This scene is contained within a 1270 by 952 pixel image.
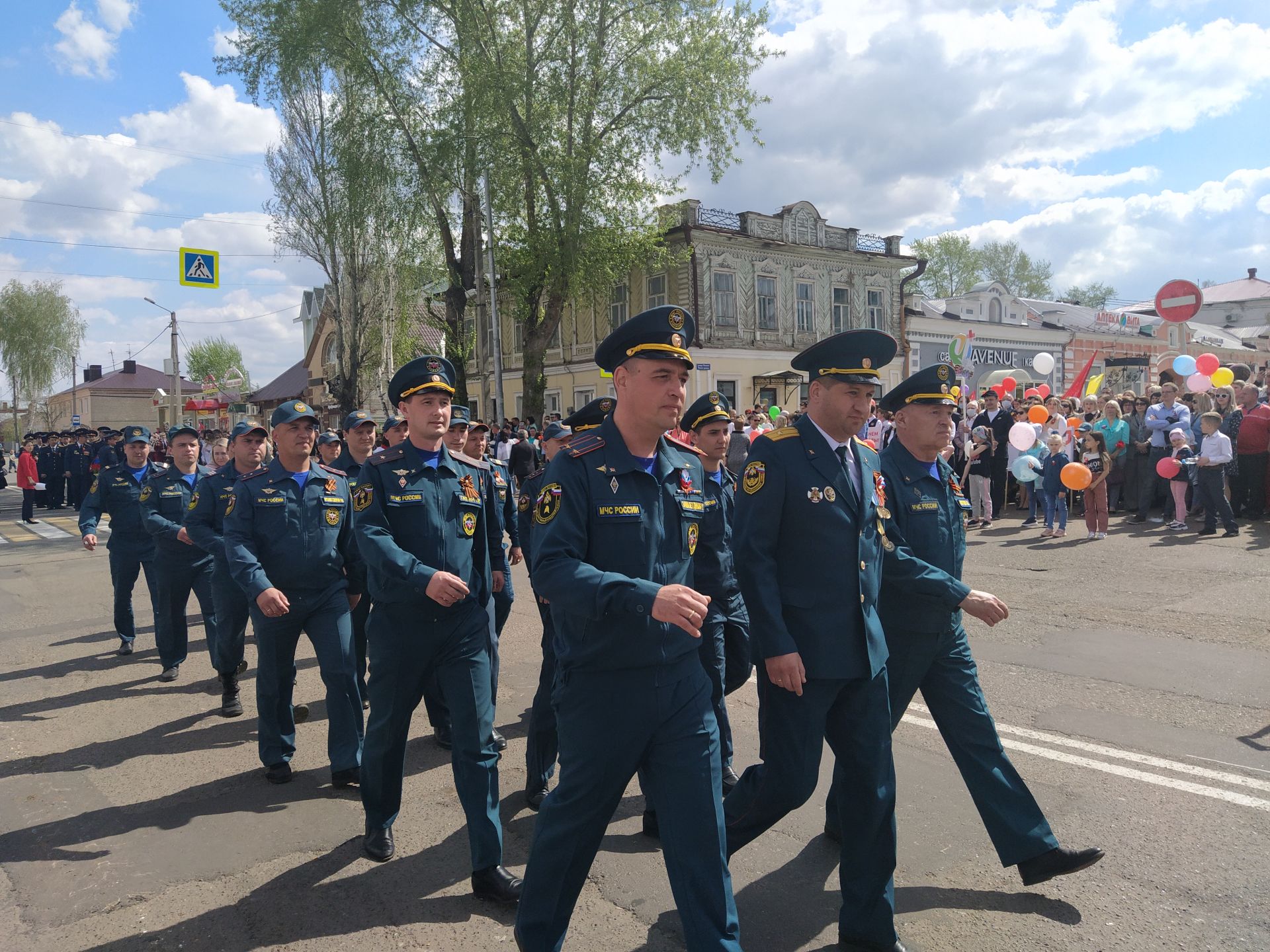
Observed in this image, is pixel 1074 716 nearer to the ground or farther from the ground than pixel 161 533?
nearer to the ground

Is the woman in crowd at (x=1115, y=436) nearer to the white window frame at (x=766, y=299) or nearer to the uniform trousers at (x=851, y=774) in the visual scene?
the uniform trousers at (x=851, y=774)

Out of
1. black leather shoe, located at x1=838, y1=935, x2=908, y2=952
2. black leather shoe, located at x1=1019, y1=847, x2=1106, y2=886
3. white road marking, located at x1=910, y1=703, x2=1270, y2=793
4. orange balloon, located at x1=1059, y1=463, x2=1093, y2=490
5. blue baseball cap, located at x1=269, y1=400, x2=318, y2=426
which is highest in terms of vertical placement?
blue baseball cap, located at x1=269, y1=400, x2=318, y2=426

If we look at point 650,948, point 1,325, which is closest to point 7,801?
point 650,948

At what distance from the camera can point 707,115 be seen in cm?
2498

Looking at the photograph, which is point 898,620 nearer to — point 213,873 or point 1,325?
point 213,873

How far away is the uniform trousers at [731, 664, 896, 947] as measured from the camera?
308 cm

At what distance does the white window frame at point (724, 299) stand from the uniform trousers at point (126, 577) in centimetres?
2540

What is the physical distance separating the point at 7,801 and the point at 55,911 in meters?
1.67

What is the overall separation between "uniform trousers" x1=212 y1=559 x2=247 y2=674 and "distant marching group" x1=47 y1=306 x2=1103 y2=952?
0.87 meters

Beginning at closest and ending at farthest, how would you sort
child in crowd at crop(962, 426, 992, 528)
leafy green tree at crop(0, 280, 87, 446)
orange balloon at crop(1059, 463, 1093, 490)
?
orange balloon at crop(1059, 463, 1093, 490) → child in crowd at crop(962, 426, 992, 528) → leafy green tree at crop(0, 280, 87, 446)

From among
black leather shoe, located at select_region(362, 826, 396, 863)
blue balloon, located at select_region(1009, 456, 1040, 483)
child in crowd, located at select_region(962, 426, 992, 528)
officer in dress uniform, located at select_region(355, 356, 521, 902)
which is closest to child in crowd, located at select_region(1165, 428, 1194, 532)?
blue balloon, located at select_region(1009, 456, 1040, 483)

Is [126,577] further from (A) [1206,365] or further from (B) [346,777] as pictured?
(A) [1206,365]

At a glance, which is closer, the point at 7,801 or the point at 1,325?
the point at 7,801

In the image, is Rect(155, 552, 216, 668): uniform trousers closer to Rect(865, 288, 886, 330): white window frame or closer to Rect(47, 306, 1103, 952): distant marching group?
Rect(47, 306, 1103, 952): distant marching group
